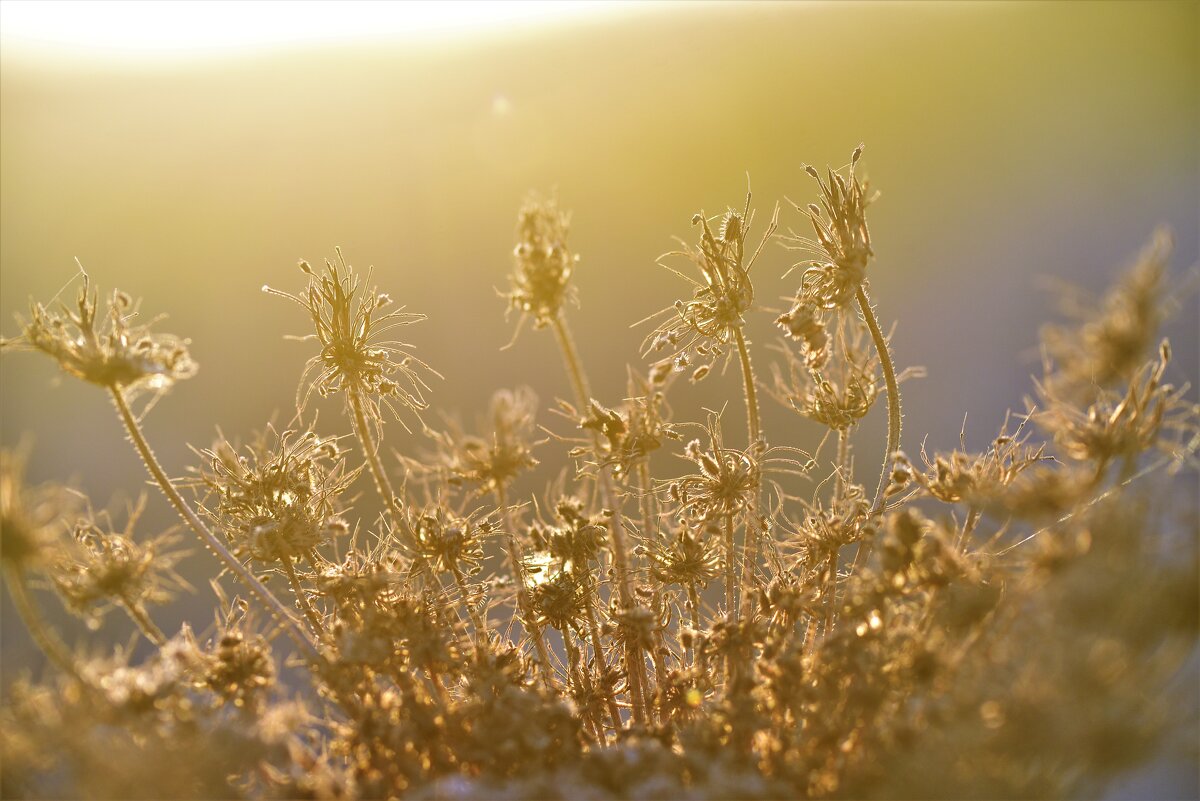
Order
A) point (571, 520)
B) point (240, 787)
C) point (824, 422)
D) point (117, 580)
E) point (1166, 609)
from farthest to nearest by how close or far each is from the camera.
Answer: point (824, 422) < point (571, 520) < point (117, 580) < point (240, 787) < point (1166, 609)

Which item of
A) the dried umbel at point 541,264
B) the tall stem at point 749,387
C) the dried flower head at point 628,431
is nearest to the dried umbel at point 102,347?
the dried umbel at point 541,264

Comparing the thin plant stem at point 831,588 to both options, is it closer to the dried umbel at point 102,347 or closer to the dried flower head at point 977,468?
the dried flower head at point 977,468

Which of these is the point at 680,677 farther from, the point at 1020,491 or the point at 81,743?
the point at 81,743

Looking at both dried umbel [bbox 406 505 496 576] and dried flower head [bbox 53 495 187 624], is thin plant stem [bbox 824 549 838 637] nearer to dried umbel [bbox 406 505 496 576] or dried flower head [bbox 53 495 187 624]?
dried umbel [bbox 406 505 496 576]

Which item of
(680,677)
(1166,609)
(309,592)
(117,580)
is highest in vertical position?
(117,580)

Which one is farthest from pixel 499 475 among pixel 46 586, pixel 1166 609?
pixel 1166 609

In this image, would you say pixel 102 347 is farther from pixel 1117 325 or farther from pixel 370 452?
pixel 1117 325

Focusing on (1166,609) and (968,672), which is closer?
(1166,609)

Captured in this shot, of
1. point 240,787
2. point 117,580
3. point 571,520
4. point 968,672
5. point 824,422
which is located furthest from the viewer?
point 824,422
